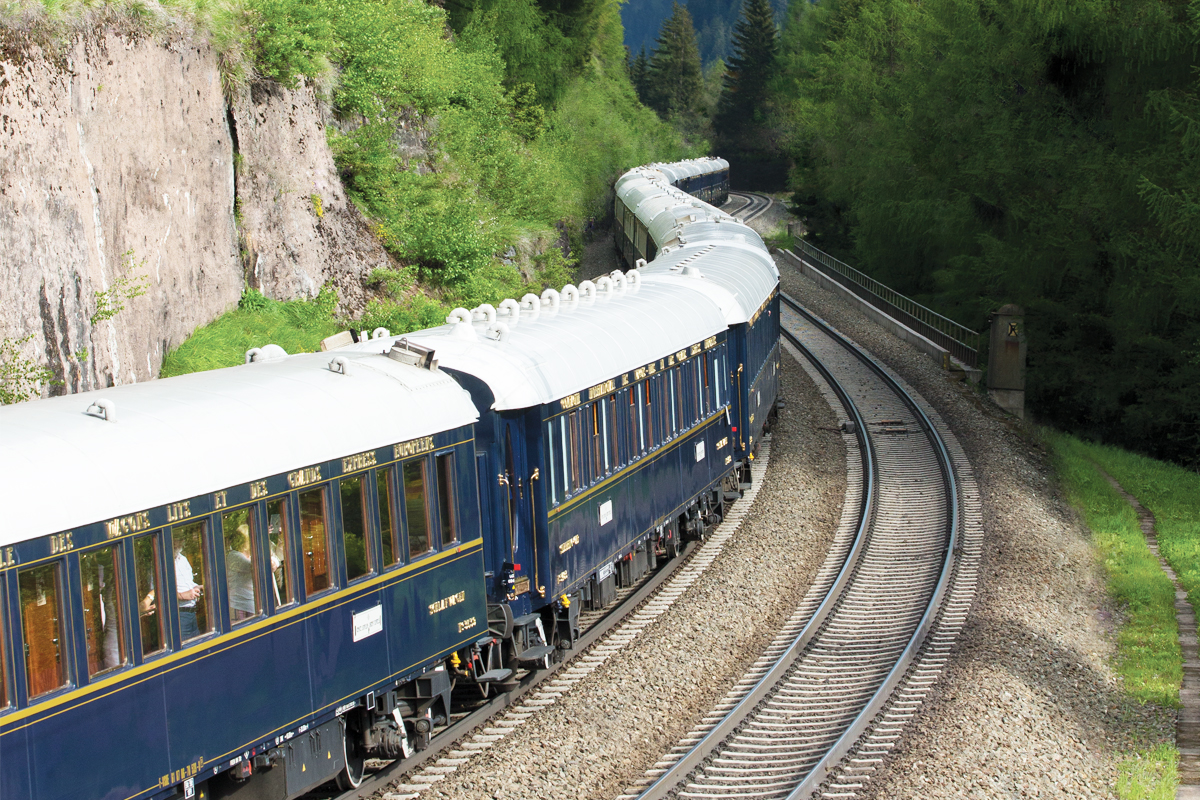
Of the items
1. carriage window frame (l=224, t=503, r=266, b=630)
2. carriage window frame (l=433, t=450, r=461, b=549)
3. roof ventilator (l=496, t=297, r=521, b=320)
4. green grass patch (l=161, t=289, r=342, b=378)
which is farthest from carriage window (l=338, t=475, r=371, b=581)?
green grass patch (l=161, t=289, r=342, b=378)

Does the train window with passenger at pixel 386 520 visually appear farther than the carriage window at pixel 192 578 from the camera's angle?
Yes

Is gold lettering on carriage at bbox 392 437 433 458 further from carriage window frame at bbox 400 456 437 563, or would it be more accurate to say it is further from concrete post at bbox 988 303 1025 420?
concrete post at bbox 988 303 1025 420

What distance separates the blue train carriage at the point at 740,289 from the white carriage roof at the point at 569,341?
1.39m

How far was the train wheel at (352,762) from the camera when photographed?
922cm

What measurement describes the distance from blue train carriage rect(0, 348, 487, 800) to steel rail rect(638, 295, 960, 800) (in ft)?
7.97

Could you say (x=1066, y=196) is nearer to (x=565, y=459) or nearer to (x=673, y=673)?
(x=673, y=673)

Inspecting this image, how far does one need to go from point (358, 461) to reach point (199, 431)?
1328 millimetres

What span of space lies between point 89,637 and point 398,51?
24796 mm

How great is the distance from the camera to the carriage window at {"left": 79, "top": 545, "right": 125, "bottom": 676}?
6680 millimetres

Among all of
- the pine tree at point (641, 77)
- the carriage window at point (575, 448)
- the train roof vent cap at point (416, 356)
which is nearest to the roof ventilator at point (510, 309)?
the carriage window at point (575, 448)

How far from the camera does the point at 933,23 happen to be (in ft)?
141

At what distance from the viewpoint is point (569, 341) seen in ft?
39.9

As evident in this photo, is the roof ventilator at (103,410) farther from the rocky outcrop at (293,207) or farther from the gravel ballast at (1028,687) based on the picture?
the rocky outcrop at (293,207)

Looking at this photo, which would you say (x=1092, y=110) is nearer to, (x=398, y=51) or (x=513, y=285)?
(x=513, y=285)
